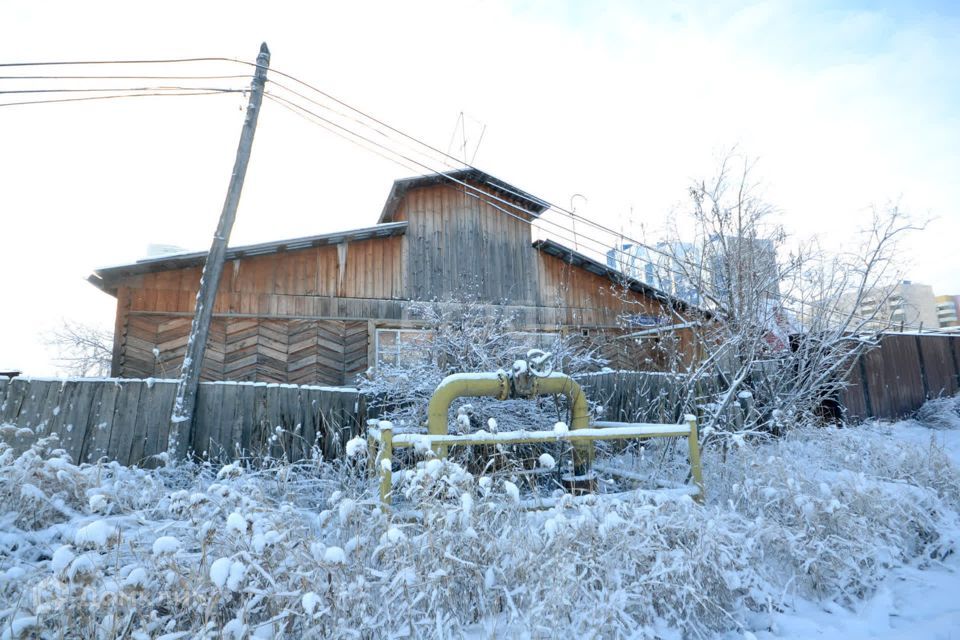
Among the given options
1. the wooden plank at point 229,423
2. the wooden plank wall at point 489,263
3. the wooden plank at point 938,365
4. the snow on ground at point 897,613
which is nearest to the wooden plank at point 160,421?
the wooden plank at point 229,423

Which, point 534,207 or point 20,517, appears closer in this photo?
point 20,517

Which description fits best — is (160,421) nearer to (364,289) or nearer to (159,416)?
(159,416)

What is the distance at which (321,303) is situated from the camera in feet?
37.3

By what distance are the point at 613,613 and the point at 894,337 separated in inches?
543

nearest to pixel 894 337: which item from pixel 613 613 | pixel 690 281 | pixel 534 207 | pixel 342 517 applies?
pixel 690 281

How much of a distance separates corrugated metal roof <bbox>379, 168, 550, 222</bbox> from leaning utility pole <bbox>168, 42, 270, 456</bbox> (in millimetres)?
5169

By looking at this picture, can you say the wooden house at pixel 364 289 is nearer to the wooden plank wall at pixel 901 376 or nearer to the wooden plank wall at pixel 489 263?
the wooden plank wall at pixel 489 263

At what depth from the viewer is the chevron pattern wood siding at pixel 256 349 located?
1016 cm

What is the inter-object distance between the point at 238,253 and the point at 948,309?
312ft

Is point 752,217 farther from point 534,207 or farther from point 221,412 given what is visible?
point 221,412

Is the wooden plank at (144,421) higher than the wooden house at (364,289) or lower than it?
lower

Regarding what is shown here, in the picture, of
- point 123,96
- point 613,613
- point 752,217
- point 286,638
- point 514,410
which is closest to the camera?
point 286,638

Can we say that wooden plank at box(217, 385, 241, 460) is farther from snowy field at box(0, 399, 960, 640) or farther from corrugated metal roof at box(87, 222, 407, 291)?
corrugated metal roof at box(87, 222, 407, 291)

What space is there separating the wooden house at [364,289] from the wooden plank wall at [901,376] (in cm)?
486
